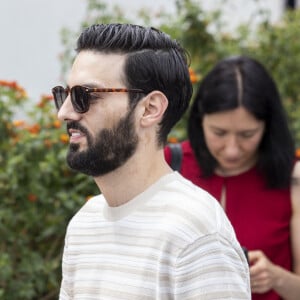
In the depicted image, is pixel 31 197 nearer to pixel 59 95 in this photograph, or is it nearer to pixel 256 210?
pixel 256 210

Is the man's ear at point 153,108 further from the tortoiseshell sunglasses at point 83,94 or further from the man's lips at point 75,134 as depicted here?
the man's lips at point 75,134

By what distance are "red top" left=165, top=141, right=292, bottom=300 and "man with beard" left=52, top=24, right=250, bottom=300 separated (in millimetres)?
1011

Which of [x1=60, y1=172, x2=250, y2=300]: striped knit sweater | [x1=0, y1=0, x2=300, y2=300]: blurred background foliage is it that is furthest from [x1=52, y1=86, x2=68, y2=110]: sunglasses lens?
[x1=0, y1=0, x2=300, y2=300]: blurred background foliage

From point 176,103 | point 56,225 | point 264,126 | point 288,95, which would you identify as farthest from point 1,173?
point 288,95

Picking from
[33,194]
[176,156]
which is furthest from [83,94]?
[33,194]

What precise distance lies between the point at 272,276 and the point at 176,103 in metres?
1.02

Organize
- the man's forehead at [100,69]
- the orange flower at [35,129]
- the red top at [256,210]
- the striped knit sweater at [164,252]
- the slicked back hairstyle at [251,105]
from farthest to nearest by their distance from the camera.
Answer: the orange flower at [35,129], the slicked back hairstyle at [251,105], the red top at [256,210], the man's forehead at [100,69], the striped knit sweater at [164,252]

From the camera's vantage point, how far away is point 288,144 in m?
2.96

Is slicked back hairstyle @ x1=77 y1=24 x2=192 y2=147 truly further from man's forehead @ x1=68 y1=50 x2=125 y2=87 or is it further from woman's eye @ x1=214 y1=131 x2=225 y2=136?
woman's eye @ x1=214 y1=131 x2=225 y2=136

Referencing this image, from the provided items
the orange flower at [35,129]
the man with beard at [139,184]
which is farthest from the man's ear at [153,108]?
the orange flower at [35,129]

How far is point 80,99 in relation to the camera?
1.75m

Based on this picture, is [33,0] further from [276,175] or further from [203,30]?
[276,175]

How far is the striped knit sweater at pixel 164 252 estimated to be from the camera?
1657 mm

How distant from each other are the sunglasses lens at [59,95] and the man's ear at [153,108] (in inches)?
7.6
